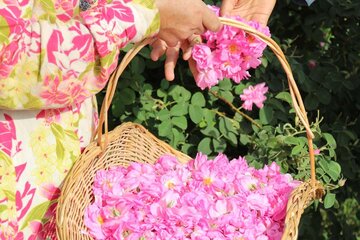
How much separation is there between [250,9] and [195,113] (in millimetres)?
446

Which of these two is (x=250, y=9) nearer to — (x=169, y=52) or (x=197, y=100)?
(x=169, y=52)

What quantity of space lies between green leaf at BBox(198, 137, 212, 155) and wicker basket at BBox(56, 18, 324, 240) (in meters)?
0.44

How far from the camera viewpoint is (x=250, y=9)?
1.97 meters

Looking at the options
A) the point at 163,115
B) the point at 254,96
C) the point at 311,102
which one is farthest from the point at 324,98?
the point at 163,115

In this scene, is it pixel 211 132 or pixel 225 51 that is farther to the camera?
pixel 211 132

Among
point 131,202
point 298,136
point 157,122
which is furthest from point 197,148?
point 131,202

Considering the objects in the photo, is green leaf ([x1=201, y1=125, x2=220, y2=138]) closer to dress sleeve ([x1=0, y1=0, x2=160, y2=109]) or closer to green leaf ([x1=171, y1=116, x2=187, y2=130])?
green leaf ([x1=171, y1=116, x2=187, y2=130])

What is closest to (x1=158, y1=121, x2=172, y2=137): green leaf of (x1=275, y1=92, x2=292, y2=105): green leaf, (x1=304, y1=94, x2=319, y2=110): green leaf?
(x1=275, y1=92, x2=292, y2=105): green leaf

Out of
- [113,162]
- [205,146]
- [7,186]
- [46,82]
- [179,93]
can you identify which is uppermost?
[46,82]

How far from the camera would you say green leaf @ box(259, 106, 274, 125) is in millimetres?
2381

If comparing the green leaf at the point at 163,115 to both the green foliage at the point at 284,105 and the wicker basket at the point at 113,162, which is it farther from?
the wicker basket at the point at 113,162

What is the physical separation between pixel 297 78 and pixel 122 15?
1.23 meters

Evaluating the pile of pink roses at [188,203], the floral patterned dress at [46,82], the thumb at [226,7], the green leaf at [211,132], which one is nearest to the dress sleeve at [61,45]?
the floral patterned dress at [46,82]

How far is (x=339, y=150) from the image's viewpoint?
266 centimetres
